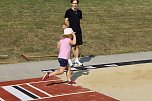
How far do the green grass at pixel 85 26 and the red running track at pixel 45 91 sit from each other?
308cm

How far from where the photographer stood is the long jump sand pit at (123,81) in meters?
9.09

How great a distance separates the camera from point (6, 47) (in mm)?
14914

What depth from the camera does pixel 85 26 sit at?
2019cm

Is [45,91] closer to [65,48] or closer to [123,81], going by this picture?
[65,48]

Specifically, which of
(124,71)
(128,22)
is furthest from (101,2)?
(124,71)

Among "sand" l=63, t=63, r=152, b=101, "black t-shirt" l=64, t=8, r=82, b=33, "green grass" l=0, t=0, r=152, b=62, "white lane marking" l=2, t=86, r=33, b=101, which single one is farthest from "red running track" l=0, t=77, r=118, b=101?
"green grass" l=0, t=0, r=152, b=62

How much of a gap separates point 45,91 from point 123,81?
2.12 m

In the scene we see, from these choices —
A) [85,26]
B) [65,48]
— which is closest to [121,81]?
[65,48]

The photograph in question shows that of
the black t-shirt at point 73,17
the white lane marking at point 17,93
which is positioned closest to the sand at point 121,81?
the black t-shirt at point 73,17

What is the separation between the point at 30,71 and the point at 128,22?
11580 millimetres

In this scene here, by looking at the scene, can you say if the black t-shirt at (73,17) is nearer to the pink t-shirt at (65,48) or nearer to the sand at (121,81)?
the sand at (121,81)

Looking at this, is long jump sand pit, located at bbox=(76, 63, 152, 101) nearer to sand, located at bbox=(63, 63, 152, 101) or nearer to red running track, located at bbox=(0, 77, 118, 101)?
sand, located at bbox=(63, 63, 152, 101)

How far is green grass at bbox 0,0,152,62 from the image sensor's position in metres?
15.3

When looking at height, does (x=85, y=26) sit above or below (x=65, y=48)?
below
